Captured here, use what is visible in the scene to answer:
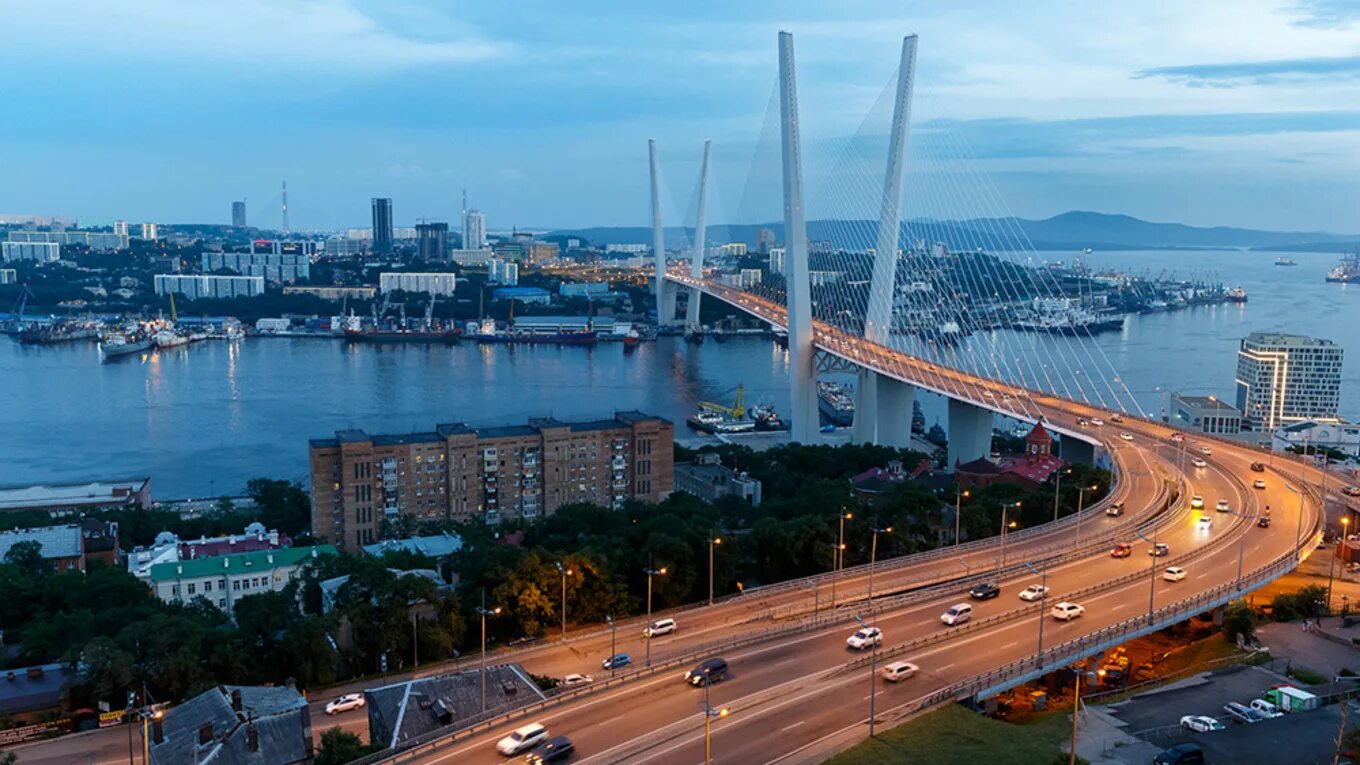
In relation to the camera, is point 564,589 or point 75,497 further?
point 75,497

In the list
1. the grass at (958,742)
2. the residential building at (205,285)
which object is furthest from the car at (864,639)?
the residential building at (205,285)

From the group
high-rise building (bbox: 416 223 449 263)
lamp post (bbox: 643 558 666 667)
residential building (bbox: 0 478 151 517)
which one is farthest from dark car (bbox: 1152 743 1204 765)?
high-rise building (bbox: 416 223 449 263)

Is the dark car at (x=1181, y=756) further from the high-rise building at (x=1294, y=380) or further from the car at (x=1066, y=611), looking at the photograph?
the high-rise building at (x=1294, y=380)

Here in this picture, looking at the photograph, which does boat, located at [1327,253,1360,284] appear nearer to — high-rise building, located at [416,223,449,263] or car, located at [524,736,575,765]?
high-rise building, located at [416,223,449,263]

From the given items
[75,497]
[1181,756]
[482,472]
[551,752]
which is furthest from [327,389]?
[1181,756]

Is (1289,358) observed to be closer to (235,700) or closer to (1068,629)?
(1068,629)

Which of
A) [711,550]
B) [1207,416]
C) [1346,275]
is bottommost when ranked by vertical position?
[1207,416]

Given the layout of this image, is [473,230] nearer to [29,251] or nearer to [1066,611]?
[29,251]
